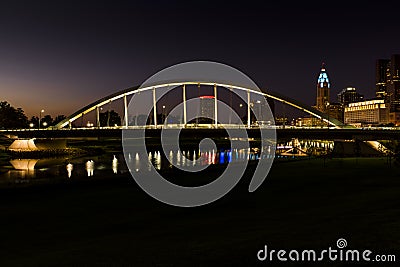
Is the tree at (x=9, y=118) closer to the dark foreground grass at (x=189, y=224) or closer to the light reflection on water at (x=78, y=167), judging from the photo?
the light reflection on water at (x=78, y=167)

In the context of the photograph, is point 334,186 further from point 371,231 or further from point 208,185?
point 371,231

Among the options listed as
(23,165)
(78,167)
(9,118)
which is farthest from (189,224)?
(9,118)

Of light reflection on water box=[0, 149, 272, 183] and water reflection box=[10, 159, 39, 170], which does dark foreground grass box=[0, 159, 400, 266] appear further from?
water reflection box=[10, 159, 39, 170]

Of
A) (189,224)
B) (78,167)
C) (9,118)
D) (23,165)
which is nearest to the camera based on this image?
(189,224)

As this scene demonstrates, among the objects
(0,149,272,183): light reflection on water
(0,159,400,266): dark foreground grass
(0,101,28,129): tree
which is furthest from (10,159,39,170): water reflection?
(0,101,28,129): tree

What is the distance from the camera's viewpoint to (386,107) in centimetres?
19400

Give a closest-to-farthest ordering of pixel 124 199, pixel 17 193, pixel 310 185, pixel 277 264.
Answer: pixel 277 264, pixel 124 199, pixel 17 193, pixel 310 185

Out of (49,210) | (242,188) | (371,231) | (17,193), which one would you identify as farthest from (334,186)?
(17,193)

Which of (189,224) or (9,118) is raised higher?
(9,118)

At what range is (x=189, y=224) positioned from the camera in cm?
1477

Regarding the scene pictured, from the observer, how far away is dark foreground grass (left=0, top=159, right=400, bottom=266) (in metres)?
10.0

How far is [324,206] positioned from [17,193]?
57.3 ft

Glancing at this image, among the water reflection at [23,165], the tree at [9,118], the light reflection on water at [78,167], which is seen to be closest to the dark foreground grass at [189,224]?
the light reflection on water at [78,167]

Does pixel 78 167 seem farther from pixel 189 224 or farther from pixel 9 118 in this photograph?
pixel 9 118
